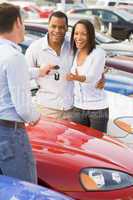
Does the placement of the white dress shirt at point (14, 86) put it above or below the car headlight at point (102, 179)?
above

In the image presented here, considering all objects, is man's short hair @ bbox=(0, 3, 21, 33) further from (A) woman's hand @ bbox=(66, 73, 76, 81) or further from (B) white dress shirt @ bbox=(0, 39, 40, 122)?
(A) woman's hand @ bbox=(66, 73, 76, 81)

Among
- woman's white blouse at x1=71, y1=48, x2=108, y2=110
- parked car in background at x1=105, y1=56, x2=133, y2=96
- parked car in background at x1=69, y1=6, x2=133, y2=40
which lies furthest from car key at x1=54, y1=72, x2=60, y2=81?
parked car in background at x1=69, y1=6, x2=133, y2=40

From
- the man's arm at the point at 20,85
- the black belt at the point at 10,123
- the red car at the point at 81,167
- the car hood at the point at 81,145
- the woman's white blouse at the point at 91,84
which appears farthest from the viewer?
the woman's white blouse at the point at 91,84

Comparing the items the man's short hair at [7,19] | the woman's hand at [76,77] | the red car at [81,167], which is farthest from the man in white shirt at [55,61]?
the man's short hair at [7,19]

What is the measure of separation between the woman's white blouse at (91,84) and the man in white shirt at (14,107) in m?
1.63

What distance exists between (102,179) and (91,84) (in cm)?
152

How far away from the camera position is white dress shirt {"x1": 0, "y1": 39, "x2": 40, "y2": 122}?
330 centimetres

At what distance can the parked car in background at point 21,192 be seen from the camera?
283cm

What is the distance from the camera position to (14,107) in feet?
11.2

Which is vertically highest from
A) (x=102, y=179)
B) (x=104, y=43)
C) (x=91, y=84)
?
(x=91, y=84)

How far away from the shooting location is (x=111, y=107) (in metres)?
5.85

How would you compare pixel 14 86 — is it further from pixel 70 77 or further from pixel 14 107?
pixel 70 77

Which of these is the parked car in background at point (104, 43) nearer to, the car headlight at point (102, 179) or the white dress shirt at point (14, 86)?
the car headlight at point (102, 179)

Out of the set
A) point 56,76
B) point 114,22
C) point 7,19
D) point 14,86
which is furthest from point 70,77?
point 114,22
